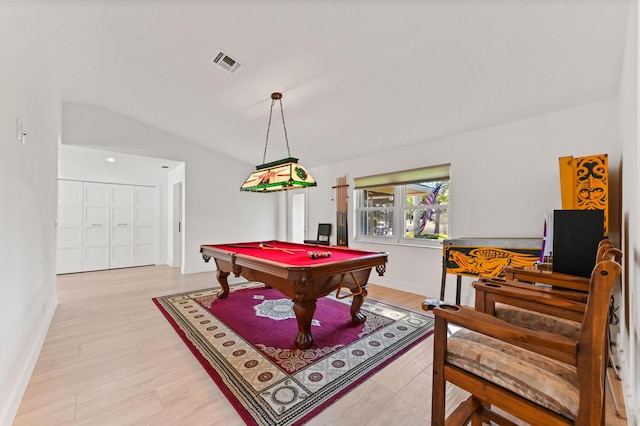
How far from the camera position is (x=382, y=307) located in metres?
3.48

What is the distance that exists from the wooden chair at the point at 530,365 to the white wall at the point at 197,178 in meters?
5.53

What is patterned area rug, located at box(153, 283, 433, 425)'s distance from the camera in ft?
5.68

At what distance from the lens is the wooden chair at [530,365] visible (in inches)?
36.7

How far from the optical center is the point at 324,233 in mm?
5590

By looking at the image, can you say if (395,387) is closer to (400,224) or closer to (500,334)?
(500,334)

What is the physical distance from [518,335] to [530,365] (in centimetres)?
21

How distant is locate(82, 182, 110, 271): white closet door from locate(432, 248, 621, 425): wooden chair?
747 cm

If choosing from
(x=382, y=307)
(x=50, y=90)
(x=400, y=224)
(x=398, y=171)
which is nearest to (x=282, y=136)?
(x=398, y=171)

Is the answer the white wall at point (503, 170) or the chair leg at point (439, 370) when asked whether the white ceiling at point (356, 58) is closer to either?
the white wall at point (503, 170)

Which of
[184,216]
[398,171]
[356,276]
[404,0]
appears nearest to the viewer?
[404,0]

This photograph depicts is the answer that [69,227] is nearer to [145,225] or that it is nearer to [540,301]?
[145,225]

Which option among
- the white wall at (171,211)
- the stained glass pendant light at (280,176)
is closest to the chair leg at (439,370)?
the stained glass pendant light at (280,176)

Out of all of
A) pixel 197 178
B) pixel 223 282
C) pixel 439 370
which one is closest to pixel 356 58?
pixel 439 370

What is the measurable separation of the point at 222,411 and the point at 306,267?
1055 mm
